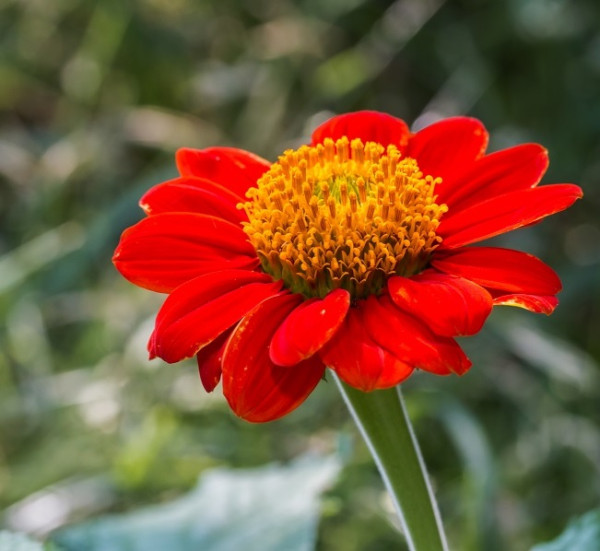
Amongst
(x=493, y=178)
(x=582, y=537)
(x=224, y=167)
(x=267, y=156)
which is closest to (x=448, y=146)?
(x=493, y=178)

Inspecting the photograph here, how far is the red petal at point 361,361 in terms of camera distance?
399mm

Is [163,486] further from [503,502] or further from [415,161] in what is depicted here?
[415,161]

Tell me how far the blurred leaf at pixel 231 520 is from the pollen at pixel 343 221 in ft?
0.70

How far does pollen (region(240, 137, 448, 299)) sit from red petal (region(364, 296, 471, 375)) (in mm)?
36

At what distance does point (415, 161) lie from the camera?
54 cm

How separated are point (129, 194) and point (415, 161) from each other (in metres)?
0.89

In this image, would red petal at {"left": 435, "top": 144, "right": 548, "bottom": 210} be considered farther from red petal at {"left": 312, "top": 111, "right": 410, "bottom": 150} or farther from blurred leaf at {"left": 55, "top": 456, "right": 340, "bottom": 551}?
blurred leaf at {"left": 55, "top": 456, "right": 340, "bottom": 551}

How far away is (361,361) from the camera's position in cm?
41

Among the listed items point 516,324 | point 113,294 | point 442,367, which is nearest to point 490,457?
point 516,324

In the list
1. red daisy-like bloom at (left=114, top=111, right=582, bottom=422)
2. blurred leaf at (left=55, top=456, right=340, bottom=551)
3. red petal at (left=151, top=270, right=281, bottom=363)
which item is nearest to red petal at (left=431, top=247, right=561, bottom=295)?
red daisy-like bloom at (left=114, top=111, right=582, bottom=422)

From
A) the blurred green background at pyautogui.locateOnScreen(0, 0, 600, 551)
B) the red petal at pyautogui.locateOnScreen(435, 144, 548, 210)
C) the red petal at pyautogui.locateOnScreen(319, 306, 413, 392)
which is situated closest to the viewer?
the red petal at pyautogui.locateOnScreen(319, 306, 413, 392)

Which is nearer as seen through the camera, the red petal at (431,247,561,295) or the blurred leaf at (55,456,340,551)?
the red petal at (431,247,561,295)

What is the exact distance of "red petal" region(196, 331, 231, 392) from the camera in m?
0.45

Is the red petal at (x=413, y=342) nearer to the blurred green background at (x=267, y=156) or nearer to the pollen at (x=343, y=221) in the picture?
the pollen at (x=343, y=221)
